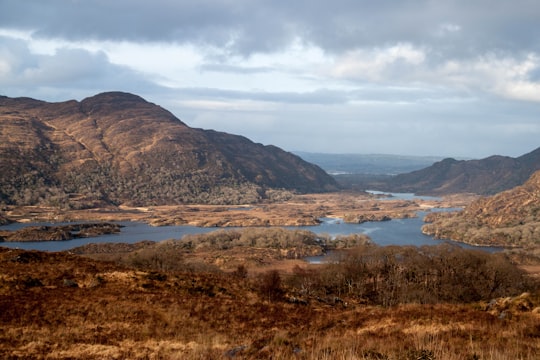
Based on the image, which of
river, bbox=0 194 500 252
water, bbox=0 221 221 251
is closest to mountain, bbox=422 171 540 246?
river, bbox=0 194 500 252

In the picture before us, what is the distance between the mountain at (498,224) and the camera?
153m

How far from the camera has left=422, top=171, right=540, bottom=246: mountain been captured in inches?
6019

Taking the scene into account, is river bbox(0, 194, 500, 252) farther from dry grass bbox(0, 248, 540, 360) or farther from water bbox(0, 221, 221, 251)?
dry grass bbox(0, 248, 540, 360)

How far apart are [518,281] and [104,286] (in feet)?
200

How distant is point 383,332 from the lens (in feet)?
62.5

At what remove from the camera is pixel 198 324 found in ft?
79.8

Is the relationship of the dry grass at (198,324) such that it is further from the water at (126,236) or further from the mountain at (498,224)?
the mountain at (498,224)

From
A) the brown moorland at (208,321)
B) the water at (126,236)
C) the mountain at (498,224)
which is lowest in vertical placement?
the water at (126,236)

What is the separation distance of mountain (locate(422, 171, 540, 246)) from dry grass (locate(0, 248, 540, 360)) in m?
134

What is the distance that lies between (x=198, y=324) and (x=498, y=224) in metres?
178

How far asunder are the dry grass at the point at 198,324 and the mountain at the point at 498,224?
134 metres

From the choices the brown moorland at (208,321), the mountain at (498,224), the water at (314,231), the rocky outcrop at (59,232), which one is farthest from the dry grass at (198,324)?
the mountain at (498,224)

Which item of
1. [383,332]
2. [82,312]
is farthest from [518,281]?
[82,312]

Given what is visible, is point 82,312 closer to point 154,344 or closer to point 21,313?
point 21,313
